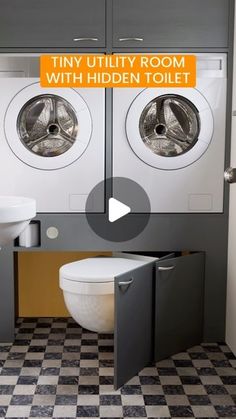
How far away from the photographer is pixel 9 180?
10.2ft

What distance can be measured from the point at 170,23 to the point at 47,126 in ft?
2.96

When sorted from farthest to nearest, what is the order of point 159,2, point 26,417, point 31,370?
1. point 159,2
2. point 31,370
3. point 26,417

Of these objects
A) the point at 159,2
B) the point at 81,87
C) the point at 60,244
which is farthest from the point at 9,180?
the point at 159,2

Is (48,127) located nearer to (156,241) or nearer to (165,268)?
(156,241)

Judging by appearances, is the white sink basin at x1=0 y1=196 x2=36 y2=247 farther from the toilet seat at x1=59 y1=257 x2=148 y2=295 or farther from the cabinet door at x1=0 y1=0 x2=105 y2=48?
the cabinet door at x1=0 y1=0 x2=105 y2=48

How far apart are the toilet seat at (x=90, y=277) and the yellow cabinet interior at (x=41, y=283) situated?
0.68 meters

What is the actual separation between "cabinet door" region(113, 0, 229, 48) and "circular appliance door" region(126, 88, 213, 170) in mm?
285

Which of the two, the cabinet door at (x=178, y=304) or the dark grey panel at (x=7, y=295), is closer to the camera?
the cabinet door at (x=178, y=304)

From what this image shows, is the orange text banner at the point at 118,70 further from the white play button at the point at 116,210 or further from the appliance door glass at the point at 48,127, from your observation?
the white play button at the point at 116,210

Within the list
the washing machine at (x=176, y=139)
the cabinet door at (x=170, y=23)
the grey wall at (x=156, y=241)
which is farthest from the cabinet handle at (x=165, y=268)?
the cabinet door at (x=170, y=23)

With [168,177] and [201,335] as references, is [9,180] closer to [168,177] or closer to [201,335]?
[168,177]

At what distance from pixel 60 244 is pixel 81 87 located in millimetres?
912

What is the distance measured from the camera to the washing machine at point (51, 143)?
3.07 m

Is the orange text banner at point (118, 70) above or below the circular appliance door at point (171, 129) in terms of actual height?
above
